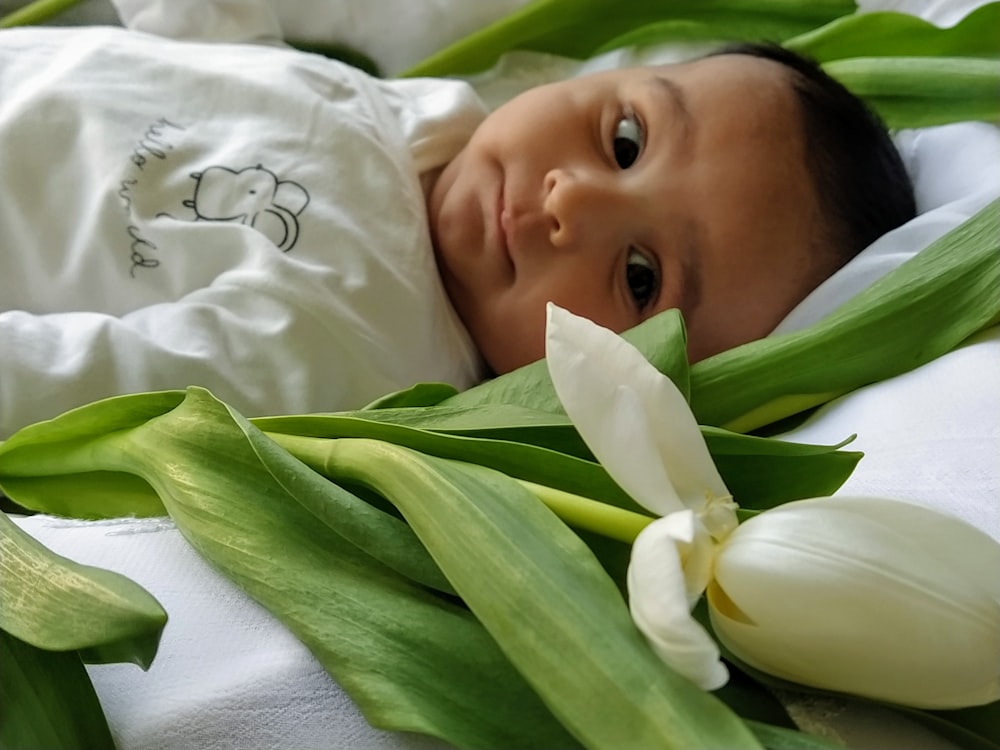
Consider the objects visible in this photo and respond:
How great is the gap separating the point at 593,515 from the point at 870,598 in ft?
0.36

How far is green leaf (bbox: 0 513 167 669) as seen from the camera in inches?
12.5

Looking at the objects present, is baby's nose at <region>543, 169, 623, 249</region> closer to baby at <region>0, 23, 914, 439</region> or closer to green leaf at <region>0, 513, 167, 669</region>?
baby at <region>0, 23, 914, 439</region>

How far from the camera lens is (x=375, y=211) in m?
0.85

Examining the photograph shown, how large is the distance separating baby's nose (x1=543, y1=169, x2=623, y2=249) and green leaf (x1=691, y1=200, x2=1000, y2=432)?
0.27m

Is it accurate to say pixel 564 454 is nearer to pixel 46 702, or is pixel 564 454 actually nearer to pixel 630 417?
pixel 630 417

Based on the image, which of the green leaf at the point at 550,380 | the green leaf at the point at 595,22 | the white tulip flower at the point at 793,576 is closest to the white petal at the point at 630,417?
the white tulip flower at the point at 793,576

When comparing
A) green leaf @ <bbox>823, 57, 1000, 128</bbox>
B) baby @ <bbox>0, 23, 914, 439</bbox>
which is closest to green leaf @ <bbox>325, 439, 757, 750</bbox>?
baby @ <bbox>0, 23, 914, 439</bbox>

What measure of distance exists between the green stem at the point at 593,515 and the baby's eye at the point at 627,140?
56 centimetres

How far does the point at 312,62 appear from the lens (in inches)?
36.8

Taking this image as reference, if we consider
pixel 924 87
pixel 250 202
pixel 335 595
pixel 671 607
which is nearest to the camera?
pixel 671 607

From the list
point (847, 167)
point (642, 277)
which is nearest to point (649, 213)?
point (642, 277)

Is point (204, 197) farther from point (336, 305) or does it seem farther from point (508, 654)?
point (508, 654)

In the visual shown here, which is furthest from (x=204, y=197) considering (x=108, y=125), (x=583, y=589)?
(x=583, y=589)

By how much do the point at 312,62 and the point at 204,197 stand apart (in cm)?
22
